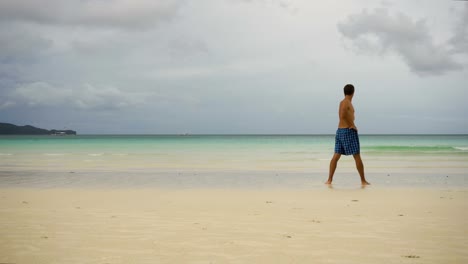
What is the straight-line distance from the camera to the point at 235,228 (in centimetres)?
442

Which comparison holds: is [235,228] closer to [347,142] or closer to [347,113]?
[347,142]

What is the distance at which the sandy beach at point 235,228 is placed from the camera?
3439 mm

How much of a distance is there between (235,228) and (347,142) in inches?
178

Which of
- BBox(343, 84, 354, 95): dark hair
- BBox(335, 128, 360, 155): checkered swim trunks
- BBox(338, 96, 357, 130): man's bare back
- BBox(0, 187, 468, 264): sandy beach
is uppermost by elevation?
BBox(343, 84, 354, 95): dark hair

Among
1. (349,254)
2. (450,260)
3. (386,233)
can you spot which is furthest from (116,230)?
(450,260)

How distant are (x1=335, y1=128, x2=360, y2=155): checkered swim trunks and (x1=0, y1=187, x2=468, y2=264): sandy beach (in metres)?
1.44

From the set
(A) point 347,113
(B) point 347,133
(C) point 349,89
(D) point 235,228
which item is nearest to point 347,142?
(B) point 347,133

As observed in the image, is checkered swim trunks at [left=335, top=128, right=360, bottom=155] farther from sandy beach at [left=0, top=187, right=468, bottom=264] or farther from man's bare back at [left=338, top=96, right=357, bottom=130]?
sandy beach at [left=0, top=187, right=468, bottom=264]

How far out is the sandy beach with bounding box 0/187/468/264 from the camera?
11.3 feet

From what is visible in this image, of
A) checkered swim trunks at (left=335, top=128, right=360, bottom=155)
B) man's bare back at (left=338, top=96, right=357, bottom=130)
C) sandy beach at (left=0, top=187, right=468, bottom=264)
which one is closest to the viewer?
sandy beach at (left=0, top=187, right=468, bottom=264)

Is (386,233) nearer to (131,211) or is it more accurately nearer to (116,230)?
(116,230)

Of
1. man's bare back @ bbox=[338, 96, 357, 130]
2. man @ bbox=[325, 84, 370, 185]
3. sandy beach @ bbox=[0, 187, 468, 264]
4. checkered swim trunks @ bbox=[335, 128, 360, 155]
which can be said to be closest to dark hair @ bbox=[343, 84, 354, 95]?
man @ bbox=[325, 84, 370, 185]

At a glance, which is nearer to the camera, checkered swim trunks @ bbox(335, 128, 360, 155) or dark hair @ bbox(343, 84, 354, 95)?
checkered swim trunks @ bbox(335, 128, 360, 155)

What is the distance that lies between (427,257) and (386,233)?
80 cm
